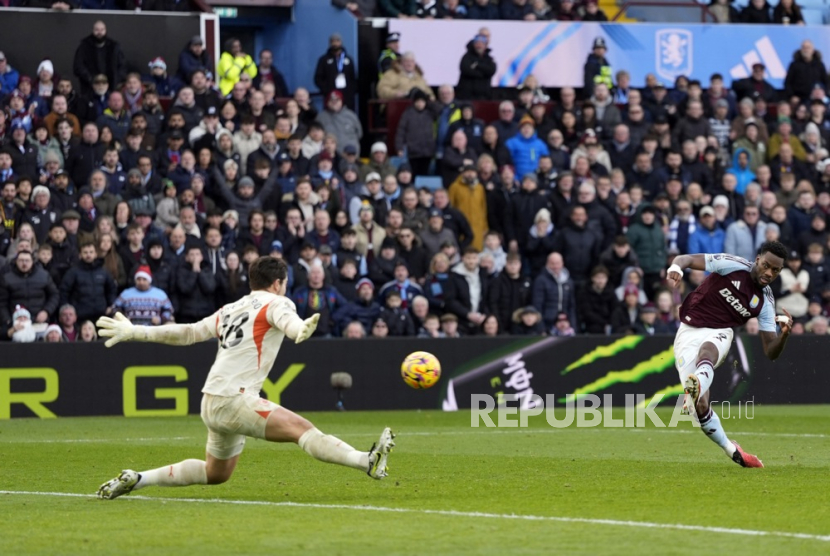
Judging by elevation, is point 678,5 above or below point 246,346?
above

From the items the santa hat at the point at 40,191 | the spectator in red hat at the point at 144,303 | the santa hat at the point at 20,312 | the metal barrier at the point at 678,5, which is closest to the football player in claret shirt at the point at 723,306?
the spectator in red hat at the point at 144,303

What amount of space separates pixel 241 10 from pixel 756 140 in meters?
10.00

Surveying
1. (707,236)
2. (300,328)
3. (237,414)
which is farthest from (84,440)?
(707,236)

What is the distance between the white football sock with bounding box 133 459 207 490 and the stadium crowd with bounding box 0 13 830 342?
10341 mm

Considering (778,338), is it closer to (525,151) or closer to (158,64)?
(525,151)

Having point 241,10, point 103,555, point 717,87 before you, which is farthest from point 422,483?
point 241,10

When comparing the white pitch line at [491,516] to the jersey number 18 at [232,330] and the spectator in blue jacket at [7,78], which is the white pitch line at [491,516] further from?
the spectator in blue jacket at [7,78]

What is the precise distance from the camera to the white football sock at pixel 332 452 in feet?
33.3

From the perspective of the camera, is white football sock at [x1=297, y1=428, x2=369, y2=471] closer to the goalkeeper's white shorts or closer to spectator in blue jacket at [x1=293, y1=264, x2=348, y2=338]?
the goalkeeper's white shorts

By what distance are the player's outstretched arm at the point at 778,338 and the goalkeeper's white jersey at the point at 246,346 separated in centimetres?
495

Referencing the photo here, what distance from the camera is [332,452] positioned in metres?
10.1

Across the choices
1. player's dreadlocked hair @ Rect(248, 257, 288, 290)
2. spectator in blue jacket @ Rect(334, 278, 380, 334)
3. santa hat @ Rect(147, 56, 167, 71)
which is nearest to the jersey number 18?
player's dreadlocked hair @ Rect(248, 257, 288, 290)

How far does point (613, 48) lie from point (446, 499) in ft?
65.5

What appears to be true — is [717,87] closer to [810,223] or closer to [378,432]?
[810,223]
